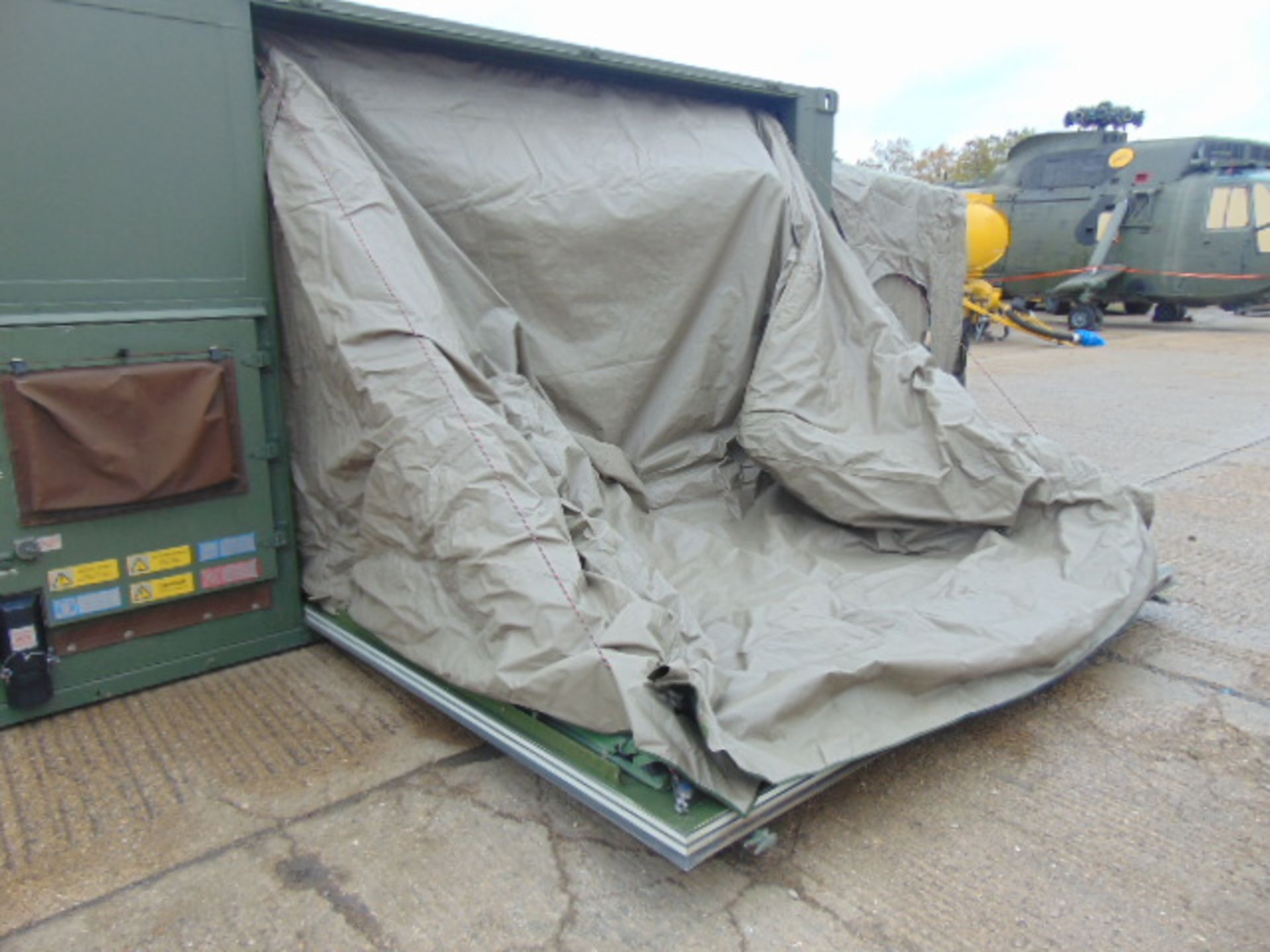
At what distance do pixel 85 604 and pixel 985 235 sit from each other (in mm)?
13654

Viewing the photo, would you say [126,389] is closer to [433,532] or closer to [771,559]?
[433,532]

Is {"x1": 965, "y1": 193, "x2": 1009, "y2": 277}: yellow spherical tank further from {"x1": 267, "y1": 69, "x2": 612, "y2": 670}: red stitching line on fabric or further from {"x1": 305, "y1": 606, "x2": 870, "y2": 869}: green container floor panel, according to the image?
{"x1": 305, "y1": 606, "x2": 870, "y2": 869}: green container floor panel

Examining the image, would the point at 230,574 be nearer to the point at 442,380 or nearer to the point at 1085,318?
the point at 442,380

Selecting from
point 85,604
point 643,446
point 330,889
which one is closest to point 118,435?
point 85,604

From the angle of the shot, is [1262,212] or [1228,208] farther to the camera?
[1228,208]

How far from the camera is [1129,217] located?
47.8 feet

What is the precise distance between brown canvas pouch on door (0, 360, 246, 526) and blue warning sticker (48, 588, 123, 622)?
0.26 meters

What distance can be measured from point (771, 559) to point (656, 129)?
188cm

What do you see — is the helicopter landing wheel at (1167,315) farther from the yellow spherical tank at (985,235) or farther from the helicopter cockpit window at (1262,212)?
the yellow spherical tank at (985,235)

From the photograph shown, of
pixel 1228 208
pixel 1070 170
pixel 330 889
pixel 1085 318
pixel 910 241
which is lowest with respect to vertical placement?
pixel 330 889

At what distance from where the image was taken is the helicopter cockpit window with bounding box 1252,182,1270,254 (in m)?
13.6

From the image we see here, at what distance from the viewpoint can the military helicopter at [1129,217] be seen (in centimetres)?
1386

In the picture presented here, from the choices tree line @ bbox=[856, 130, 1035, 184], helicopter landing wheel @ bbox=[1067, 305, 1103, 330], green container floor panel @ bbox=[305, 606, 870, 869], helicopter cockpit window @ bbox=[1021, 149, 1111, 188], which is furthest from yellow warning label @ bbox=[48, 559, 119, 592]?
tree line @ bbox=[856, 130, 1035, 184]

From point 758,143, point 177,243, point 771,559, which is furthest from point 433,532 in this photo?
point 758,143
